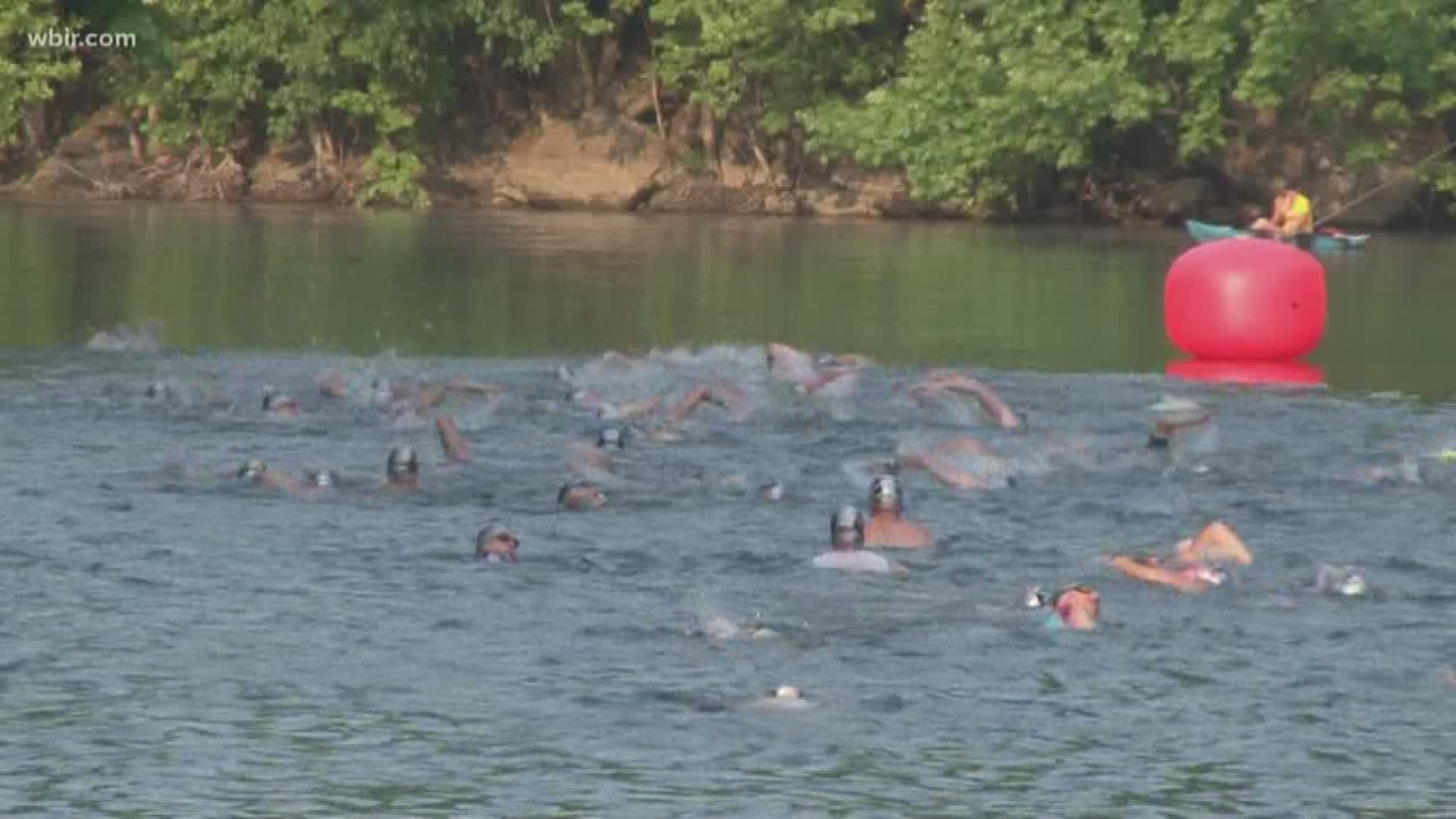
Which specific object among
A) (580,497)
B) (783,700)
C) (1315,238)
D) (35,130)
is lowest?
(783,700)

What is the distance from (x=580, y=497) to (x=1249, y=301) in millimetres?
12349

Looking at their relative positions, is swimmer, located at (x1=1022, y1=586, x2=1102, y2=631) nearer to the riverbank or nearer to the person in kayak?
the person in kayak

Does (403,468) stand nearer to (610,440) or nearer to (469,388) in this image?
(610,440)

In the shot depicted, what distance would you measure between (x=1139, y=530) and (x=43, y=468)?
7968mm

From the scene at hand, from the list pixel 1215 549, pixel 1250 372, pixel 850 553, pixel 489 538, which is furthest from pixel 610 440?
pixel 1250 372

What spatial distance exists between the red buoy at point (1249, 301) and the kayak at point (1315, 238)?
18358 millimetres

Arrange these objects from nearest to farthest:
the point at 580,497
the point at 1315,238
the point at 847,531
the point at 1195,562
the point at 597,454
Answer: the point at 1195,562, the point at 847,531, the point at 580,497, the point at 597,454, the point at 1315,238

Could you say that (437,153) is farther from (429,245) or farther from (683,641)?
(683,641)

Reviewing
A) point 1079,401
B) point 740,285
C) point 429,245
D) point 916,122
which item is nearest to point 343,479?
point 1079,401

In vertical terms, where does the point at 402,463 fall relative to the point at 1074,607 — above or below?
above

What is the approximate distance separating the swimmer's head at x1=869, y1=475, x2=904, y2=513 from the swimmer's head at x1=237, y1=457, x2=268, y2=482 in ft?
15.2

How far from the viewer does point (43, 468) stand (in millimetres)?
23375

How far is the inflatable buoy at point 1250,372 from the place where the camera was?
1239 inches

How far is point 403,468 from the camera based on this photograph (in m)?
22.7
